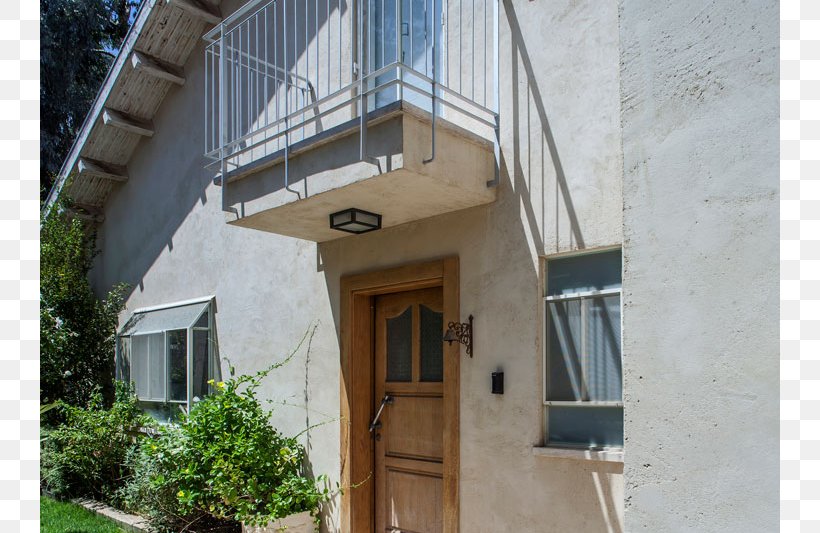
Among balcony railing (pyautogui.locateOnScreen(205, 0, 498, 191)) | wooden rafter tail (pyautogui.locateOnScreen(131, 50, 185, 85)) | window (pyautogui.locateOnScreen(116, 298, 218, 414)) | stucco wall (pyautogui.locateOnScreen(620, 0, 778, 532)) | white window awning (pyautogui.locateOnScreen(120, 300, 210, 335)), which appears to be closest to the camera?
stucco wall (pyautogui.locateOnScreen(620, 0, 778, 532))

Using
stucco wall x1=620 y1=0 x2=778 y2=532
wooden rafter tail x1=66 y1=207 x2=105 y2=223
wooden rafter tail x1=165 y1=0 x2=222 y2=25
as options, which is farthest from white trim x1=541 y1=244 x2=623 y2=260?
wooden rafter tail x1=66 y1=207 x2=105 y2=223

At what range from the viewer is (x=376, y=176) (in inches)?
160

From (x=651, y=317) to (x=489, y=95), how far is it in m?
2.97

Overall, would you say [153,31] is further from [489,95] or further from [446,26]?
[489,95]

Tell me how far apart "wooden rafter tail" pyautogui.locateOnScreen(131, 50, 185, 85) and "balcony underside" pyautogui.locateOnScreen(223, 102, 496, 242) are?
3863 millimetres

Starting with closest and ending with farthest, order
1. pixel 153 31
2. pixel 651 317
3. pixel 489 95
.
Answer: pixel 651 317 < pixel 489 95 < pixel 153 31

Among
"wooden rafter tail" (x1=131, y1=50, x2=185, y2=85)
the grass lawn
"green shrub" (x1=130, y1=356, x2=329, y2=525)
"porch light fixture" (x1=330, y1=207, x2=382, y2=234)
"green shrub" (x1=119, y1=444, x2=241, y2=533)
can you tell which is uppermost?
"wooden rafter tail" (x1=131, y1=50, x2=185, y2=85)

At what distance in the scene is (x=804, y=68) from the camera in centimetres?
186

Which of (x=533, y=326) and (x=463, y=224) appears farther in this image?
(x=463, y=224)

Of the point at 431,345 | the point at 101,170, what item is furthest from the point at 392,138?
the point at 101,170

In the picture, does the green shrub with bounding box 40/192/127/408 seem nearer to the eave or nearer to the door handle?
the eave

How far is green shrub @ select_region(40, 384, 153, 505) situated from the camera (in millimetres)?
7934

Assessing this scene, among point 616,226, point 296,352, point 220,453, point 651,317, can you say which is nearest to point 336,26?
point 296,352

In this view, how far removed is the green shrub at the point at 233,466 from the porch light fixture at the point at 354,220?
2039 millimetres
